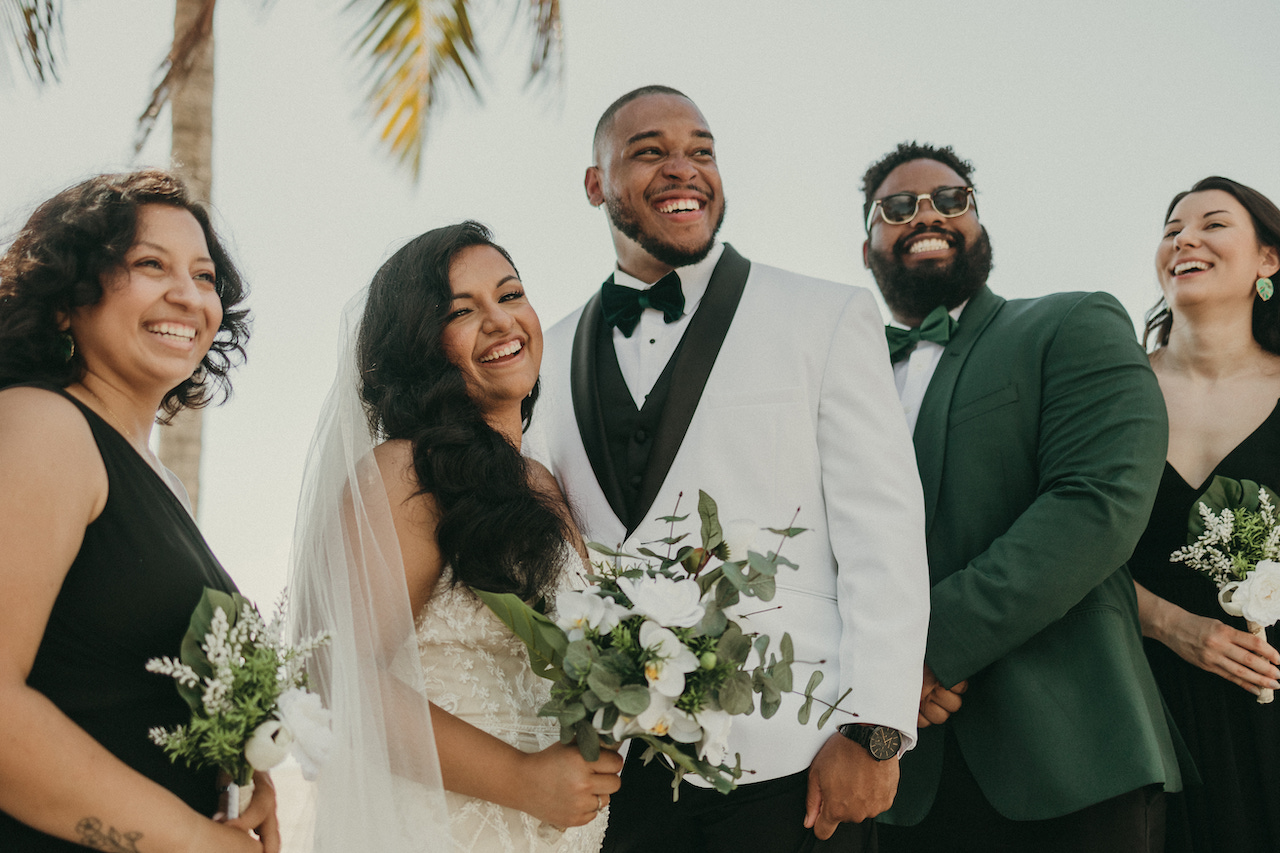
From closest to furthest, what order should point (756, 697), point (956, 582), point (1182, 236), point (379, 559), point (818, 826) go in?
point (379, 559) < point (818, 826) < point (756, 697) < point (956, 582) < point (1182, 236)

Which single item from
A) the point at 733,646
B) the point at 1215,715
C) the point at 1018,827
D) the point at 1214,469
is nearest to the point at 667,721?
the point at 733,646

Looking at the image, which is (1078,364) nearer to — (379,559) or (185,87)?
(379,559)

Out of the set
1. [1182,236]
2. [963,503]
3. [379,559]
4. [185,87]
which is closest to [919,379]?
[963,503]

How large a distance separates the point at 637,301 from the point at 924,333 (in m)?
1.11

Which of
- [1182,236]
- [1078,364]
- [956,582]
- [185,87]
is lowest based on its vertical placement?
[956,582]

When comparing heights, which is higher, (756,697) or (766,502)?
(766,502)

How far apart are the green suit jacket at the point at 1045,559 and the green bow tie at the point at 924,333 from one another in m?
0.20

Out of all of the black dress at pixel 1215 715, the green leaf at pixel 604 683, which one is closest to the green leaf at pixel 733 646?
the green leaf at pixel 604 683

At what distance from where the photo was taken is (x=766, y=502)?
2.81 meters

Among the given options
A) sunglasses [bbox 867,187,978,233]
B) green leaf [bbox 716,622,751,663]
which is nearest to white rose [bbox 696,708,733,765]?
green leaf [bbox 716,622,751,663]

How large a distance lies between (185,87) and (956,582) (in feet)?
17.7

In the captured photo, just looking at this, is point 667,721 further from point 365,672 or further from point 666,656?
point 365,672

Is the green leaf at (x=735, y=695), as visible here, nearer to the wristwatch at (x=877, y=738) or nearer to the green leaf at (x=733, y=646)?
the green leaf at (x=733, y=646)

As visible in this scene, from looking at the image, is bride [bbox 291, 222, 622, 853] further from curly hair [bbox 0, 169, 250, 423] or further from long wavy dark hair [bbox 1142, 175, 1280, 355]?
long wavy dark hair [bbox 1142, 175, 1280, 355]
